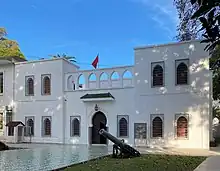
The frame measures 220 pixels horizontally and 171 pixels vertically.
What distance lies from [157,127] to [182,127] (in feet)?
4.96

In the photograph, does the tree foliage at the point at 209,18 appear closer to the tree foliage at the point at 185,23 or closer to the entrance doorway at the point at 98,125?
the tree foliage at the point at 185,23

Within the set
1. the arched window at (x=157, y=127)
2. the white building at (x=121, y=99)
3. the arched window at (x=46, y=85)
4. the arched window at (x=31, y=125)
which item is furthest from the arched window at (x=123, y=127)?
the arched window at (x=31, y=125)

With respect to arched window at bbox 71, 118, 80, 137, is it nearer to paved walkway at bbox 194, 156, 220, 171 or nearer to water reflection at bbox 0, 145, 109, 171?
water reflection at bbox 0, 145, 109, 171

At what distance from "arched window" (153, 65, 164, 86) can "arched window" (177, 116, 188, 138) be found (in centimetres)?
243

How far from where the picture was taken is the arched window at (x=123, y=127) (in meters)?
20.2

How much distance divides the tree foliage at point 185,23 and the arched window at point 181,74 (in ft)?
6.18

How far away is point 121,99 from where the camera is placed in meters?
20.4

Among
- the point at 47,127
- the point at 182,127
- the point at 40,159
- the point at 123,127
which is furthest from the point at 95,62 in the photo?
the point at 40,159

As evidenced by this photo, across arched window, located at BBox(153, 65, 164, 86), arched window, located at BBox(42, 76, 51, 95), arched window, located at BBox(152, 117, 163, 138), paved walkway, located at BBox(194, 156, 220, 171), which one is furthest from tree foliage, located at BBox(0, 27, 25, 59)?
paved walkway, located at BBox(194, 156, 220, 171)

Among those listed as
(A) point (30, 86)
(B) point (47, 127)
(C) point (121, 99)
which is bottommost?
(B) point (47, 127)

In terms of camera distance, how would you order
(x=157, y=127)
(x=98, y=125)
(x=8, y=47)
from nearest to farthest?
(x=157, y=127), (x=98, y=125), (x=8, y=47)

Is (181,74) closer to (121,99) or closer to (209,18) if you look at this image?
(121,99)

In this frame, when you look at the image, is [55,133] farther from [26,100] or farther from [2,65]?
[2,65]

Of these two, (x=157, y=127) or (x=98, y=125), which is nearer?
(x=157, y=127)
